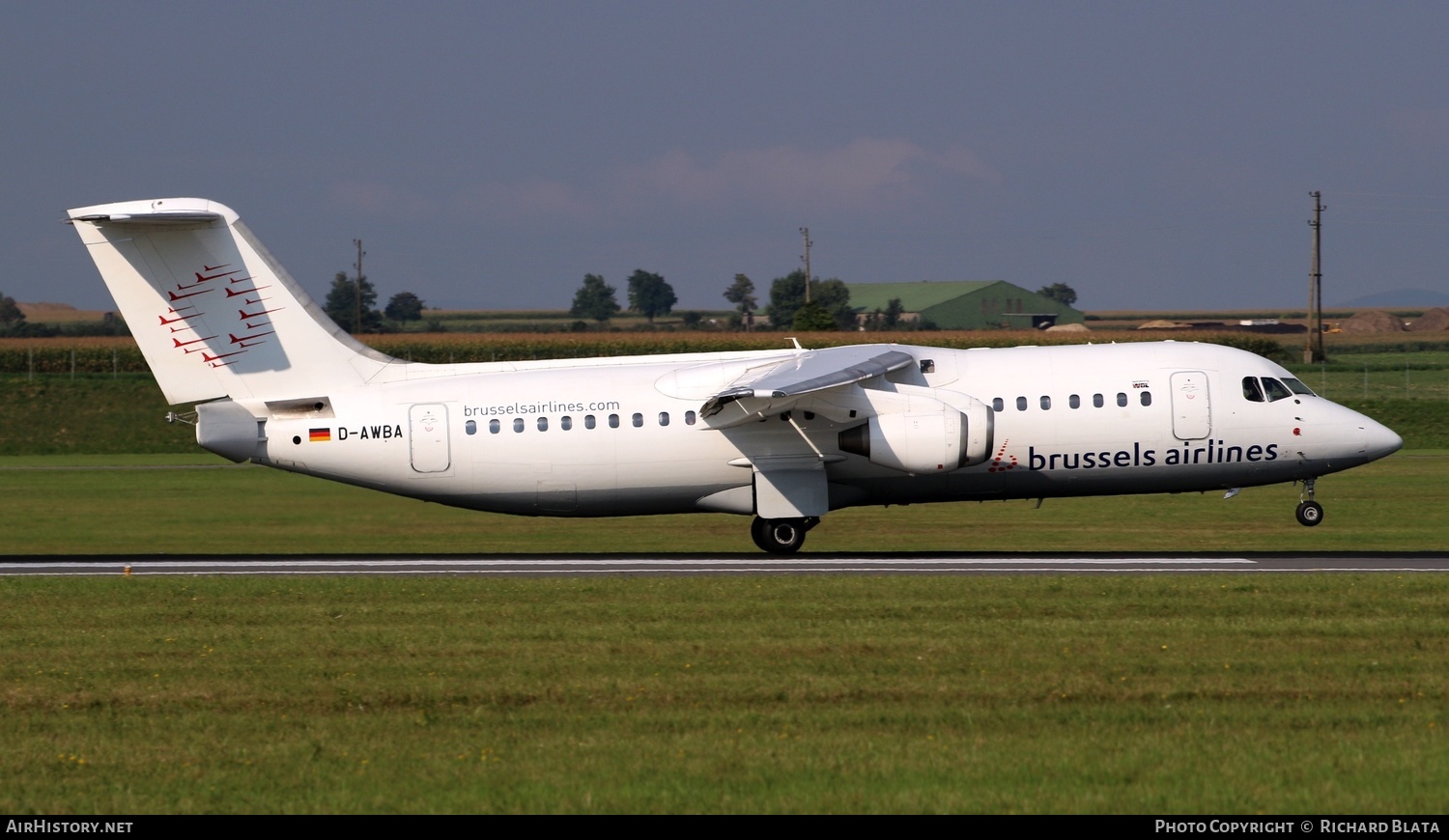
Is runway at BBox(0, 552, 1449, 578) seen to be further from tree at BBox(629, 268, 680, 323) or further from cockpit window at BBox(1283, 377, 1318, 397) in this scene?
tree at BBox(629, 268, 680, 323)

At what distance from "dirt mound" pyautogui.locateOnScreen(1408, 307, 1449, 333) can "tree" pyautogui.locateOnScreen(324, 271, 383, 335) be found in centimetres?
10708

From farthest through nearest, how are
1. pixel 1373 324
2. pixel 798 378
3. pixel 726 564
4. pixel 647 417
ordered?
1. pixel 1373 324
2. pixel 647 417
3. pixel 798 378
4. pixel 726 564

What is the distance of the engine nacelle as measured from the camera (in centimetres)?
2378

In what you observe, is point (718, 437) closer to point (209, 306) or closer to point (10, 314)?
point (209, 306)

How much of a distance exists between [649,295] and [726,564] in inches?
5870

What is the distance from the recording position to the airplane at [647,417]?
2456 cm

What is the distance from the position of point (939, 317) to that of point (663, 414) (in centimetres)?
10829

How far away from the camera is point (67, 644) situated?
15.8 meters

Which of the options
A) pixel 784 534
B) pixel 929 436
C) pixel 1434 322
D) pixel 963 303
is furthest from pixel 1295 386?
pixel 1434 322

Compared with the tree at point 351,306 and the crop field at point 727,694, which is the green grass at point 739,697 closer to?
the crop field at point 727,694

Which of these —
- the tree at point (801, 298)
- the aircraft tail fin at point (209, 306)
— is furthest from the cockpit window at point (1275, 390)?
the tree at point (801, 298)

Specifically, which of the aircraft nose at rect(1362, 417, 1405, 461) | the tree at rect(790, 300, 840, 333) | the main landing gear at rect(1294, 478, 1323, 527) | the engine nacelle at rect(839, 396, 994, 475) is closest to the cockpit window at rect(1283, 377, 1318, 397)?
the aircraft nose at rect(1362, 417, 1405, 461)

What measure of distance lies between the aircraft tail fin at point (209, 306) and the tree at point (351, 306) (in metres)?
81.5

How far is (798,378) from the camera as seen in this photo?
76.9ft
